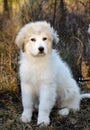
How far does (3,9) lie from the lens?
28.5 feet

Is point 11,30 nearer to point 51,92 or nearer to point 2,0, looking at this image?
point 2,0

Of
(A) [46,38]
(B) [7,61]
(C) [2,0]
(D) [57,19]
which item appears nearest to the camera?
(A) [46,38]

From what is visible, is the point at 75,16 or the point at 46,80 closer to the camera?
the point at 46,80

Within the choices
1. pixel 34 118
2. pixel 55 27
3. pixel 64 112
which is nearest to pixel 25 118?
pixel 34 118

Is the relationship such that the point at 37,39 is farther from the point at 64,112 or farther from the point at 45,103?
the point at 64,112

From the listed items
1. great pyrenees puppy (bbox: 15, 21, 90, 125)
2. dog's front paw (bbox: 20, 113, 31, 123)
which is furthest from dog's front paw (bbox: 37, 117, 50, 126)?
dog's front paw (bbox: 20, 113, 31, 123)

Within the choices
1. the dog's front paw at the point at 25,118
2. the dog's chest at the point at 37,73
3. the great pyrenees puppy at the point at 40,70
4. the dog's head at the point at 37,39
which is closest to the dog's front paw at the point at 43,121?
the great pyrenees puppy at the point at 40,70

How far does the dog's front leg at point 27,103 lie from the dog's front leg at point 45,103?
0.23 m

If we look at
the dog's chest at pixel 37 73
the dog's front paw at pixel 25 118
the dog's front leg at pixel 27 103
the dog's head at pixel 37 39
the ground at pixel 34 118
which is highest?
the dog's head at pixel 37 39

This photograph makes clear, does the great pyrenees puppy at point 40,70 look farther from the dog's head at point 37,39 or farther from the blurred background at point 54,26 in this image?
the blurred background at point 54,26

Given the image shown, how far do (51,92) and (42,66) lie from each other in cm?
44

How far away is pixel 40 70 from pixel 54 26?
8.27 ft

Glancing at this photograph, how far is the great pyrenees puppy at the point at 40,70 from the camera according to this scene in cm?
671

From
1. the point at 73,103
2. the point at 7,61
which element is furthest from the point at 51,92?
the point at 7,61
